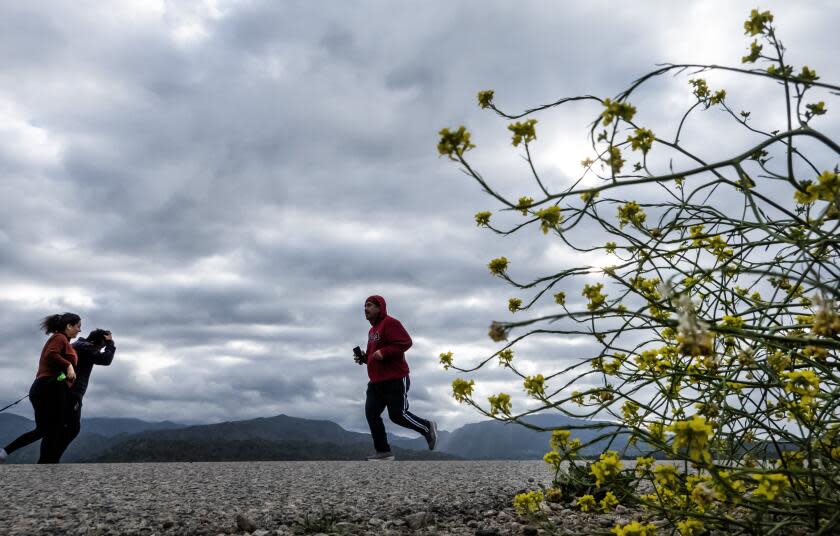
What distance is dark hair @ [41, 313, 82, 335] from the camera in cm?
714

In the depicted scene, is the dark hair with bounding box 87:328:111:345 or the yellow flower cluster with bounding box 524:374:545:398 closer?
the yellow flower cluster with bounding box 524:374:545:398

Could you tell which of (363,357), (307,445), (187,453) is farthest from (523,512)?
(307,445)

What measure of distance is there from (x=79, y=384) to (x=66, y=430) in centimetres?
59

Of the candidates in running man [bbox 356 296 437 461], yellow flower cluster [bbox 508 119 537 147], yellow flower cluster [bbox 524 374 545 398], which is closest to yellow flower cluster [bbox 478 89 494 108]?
yellow flower cluster [bbox 508 119 537 147]

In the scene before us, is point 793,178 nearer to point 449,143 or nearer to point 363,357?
point 449,143

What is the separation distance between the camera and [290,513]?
312 centimetres

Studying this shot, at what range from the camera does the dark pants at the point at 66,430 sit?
6.84 meters

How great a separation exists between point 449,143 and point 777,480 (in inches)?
49.4

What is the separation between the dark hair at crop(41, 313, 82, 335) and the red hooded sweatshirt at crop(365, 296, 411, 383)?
3.61 meters

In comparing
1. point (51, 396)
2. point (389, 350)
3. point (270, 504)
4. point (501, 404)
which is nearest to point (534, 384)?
point (501, 404)

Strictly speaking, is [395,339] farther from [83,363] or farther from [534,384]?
[534,384]

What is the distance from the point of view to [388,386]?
24.0ft

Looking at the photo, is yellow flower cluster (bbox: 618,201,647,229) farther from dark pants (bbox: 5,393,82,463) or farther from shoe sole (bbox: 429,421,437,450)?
dark pants (bbox: 5,393,82,463)

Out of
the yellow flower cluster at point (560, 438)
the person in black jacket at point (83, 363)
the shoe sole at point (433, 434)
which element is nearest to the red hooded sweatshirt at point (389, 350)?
the shoe sole at point (433, 434)
